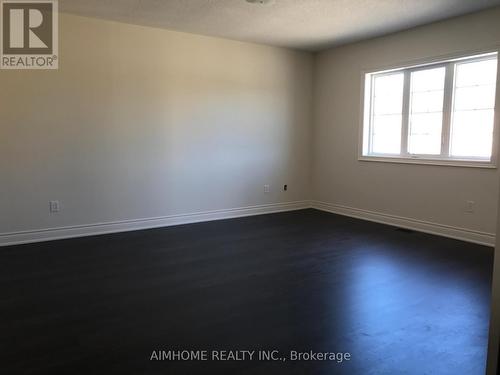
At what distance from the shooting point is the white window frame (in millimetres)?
4070

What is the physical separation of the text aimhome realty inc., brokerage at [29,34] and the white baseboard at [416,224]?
420 centimetres

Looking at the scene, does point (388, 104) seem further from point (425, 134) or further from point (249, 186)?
point (249, 186)

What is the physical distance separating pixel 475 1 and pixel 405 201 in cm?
232

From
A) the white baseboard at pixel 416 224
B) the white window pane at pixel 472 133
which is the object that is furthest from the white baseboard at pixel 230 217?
the white window pane at pixel 472 133

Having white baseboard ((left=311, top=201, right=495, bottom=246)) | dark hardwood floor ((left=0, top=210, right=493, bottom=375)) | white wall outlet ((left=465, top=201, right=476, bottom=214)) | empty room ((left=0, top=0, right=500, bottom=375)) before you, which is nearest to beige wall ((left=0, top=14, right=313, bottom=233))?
empty room ((left=0, top=0, right=500, bottom=375))

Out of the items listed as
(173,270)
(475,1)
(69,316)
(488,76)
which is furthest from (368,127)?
(69,316)

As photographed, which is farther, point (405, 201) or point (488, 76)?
point (405, 201)

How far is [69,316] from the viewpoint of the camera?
8.06 ft

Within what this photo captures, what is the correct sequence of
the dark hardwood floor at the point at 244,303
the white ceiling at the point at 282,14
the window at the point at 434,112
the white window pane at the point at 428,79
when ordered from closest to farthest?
the dark hardwood floor at the point at 244,303
the white ceiling at the point at 282,14
the window at the point at 434,112
the white window pane at the point at 428,79

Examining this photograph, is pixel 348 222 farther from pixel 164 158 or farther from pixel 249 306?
pixel 249 306

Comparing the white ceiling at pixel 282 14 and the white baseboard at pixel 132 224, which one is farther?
the white baseboard at pixel 132 224

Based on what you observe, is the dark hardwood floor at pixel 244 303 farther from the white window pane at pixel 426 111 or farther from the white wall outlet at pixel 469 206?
the white window pane at pixel 426 111

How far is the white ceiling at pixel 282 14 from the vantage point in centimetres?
380

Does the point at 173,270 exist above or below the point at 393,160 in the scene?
below
